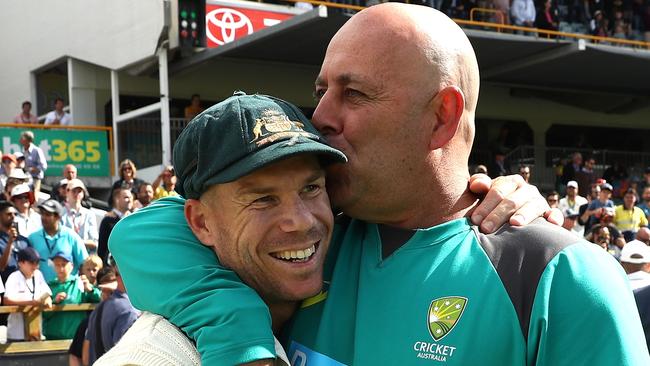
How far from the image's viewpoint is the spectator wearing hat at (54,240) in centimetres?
857

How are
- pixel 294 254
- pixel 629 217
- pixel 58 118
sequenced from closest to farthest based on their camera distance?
pixel 294 254, pixel 629 217, pixel 58 118

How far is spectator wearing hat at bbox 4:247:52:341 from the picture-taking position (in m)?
7.55

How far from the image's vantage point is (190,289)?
1.95 metres

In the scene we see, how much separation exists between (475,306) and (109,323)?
4.54 m

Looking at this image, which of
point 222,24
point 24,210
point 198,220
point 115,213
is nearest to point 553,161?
point 222,24

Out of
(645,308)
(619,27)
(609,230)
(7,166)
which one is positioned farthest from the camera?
(619,27)

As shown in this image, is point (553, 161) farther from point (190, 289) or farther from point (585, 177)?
point (190, 289)

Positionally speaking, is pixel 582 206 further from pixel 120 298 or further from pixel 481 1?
pixel 120 298

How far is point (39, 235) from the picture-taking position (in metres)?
8.73

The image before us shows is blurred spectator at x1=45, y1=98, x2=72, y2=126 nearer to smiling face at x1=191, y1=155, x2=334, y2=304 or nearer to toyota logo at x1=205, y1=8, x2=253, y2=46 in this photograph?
Answer: toyota logo at x1=205, y1=8, x2=253, y2=46

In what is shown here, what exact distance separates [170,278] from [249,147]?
358 mm

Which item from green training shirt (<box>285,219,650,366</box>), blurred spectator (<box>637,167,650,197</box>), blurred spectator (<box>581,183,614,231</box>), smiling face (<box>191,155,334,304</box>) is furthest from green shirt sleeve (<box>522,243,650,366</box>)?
blurred spectator (<box>637,167,650,197</box>)

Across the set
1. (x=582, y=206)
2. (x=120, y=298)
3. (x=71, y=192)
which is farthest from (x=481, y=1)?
(x=120, y=298)

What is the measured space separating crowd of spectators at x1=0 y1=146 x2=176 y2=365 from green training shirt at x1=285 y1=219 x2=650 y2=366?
417cm
